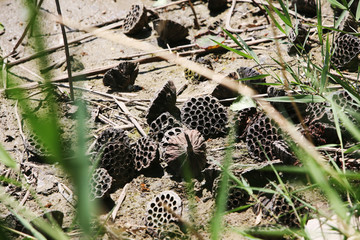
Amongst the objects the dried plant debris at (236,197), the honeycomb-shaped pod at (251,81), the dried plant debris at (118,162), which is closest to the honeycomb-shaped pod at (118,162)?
the dried plant debris at (118,162)

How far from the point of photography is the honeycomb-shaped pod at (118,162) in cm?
301

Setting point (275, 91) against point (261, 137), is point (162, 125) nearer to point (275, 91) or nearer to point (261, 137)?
point (261, 137)

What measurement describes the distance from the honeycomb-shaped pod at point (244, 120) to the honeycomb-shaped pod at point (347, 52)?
39.3 inches

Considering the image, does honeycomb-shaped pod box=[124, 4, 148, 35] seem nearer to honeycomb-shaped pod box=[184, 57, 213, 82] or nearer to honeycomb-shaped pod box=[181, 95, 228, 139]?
honeycomb-shaped pod box=[184, 57, 213, 82]

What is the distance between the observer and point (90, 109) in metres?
3.74

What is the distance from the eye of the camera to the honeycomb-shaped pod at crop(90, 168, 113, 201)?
277cm

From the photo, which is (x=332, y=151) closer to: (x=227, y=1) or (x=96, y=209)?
(x=96, y=209)

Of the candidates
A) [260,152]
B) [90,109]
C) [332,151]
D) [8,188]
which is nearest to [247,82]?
[260,152]

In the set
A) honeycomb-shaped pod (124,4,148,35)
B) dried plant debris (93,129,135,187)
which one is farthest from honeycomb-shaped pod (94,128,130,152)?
honeycomb-shaped pod (124,4,148,35)

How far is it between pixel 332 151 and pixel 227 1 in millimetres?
2876

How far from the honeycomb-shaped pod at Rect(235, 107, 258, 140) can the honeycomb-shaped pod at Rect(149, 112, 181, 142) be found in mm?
461

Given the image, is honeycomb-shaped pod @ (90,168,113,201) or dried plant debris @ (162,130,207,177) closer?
honeycomb-shaped pod @ (90,168,113,201)

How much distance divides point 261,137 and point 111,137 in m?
1.13

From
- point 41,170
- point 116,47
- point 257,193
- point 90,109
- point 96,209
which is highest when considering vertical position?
point 116,47
